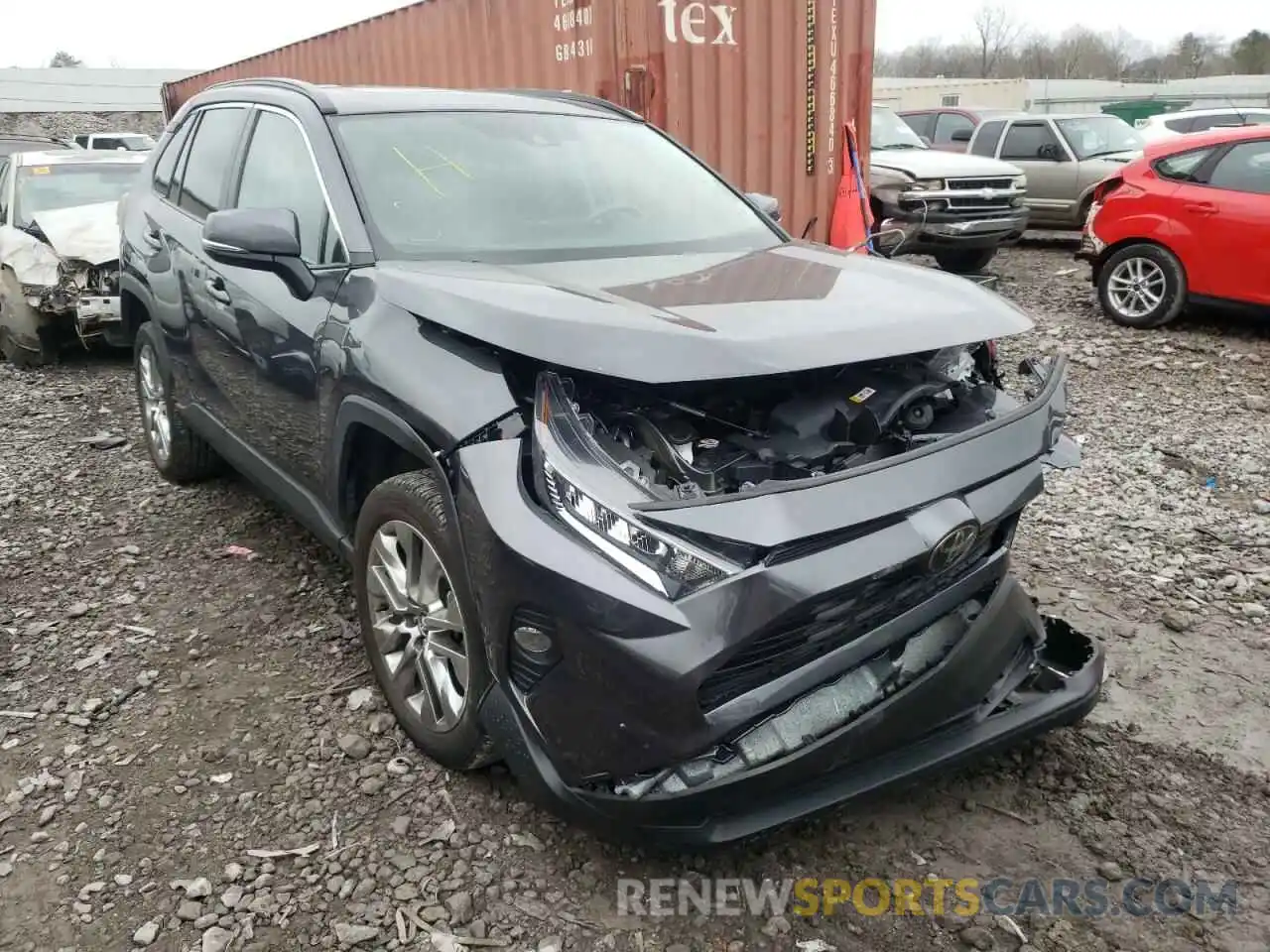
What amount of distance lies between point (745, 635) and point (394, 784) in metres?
1.28

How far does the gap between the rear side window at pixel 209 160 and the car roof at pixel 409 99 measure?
10 cm

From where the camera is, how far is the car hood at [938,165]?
9.18 metres

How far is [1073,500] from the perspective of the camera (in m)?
4.61

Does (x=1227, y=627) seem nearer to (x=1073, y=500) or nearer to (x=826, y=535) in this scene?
(x=1073, y=500)

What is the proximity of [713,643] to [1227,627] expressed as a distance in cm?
250

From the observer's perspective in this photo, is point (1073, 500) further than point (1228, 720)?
Yes

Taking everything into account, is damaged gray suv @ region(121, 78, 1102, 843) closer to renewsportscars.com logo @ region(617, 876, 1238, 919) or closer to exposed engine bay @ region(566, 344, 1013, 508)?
exposed engine bay @ region(566, 344, 1013, 508)

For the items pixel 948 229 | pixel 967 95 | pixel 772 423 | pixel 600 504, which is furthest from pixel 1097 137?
pixel 967 95

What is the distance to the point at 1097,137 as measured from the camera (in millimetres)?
12539

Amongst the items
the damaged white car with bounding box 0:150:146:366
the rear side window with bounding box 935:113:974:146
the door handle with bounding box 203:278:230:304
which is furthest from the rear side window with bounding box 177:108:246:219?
the rear side window with bounding box 935:113:974:146

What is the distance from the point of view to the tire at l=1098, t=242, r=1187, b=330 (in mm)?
7512

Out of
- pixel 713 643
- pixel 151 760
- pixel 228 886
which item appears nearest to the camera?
pixel 713 643

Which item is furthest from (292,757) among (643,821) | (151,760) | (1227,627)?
(1227,627)

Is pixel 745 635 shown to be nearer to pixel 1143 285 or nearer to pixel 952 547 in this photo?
pixel 952 547
